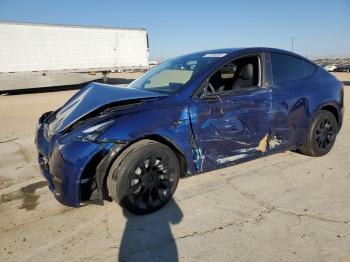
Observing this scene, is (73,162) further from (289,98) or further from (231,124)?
(289,98)

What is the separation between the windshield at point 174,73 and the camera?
3.89 metres

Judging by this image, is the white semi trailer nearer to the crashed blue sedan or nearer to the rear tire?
the crashed blue sedan

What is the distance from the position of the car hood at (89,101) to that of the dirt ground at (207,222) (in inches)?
36.7

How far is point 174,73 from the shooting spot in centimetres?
431

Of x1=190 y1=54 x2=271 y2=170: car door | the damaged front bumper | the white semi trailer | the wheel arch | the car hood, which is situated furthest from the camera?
the white semi trailer

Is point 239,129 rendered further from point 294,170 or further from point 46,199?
point 46,199

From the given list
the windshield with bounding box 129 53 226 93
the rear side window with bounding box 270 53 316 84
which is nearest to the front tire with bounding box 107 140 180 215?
the windshield with bounding box 129 53 226 93

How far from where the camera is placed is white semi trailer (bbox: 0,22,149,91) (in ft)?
57.5

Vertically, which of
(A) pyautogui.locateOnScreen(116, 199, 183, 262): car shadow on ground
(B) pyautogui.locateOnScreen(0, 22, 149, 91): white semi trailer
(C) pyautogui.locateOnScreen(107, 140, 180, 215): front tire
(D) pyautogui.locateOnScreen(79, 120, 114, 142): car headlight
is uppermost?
(B) pyautogui.locateOnScreen(0, 22, 149, 91): white semi trailer

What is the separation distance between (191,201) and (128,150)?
1002 mm

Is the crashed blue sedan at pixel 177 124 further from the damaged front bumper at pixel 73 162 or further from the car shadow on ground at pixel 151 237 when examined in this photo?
the car shadow on ground at pixel 151 237

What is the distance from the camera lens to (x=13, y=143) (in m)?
6.73

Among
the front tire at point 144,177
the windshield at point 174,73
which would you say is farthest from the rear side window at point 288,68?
the front tire at point 144,177

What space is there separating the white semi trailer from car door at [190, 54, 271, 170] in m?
16.6
